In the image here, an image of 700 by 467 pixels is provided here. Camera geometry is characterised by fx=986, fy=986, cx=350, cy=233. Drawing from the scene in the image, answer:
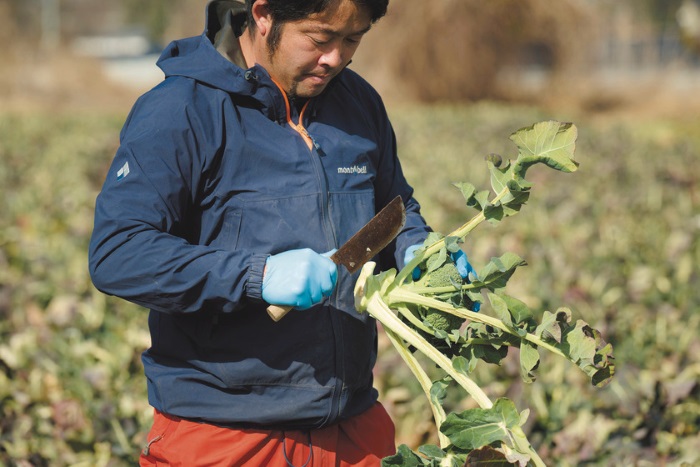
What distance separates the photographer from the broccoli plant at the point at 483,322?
2.25 metres

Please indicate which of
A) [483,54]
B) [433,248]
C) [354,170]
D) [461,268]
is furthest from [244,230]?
[483,54]

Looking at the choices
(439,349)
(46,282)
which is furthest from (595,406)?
(46,282)

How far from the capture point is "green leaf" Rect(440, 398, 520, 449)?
2.23m

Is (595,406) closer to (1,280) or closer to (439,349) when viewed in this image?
(439,349)

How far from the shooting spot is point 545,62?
28.2 metres

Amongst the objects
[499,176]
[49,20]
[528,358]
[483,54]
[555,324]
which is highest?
[499,176]

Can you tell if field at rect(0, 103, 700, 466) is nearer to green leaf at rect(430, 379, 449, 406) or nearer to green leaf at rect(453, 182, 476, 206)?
green leaf at rect(430, 379, 449, 406)

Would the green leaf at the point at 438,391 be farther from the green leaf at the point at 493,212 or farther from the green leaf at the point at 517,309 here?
the green leaf at the point at 493,212

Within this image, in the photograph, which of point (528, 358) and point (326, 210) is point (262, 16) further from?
point (528, 358)

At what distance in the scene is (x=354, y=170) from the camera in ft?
8.14

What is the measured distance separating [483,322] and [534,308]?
9.74 feet

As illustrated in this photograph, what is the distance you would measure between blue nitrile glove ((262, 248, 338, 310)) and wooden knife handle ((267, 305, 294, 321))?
0.03m

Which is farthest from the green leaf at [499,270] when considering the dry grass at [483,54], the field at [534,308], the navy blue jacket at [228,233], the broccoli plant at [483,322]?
the dry grass at [483,54]

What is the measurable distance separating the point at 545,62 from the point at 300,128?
26.8 metres
